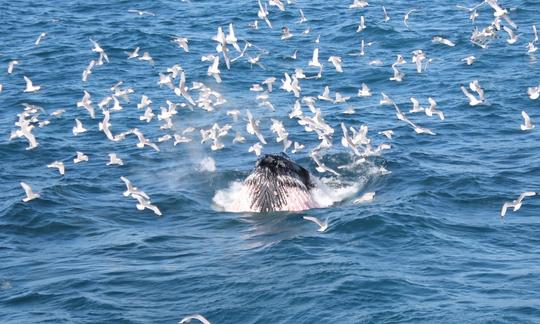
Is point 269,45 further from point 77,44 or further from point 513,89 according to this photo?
point 513,89

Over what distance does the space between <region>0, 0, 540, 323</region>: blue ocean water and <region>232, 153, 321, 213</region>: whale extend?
485 mm

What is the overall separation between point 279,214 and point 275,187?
2.64 feet

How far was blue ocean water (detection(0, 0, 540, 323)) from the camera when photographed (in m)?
26.9

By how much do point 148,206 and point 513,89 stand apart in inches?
824

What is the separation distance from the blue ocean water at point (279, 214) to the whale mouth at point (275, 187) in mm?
468

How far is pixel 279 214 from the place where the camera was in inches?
1331

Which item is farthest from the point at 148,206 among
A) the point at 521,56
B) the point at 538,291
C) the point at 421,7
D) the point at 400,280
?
the point at 421,7

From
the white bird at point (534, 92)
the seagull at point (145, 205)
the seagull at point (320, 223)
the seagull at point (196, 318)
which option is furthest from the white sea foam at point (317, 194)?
the white bird at point (534, 92)

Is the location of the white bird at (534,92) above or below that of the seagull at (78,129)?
below

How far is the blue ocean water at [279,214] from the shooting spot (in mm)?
26906

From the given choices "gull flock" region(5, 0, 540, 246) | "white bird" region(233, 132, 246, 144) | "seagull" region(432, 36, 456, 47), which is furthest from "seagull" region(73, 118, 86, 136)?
"seagull" region(432, 36, 456, 47)

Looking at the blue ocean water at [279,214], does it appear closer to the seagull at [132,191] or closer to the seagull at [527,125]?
the seagull at [527,125]

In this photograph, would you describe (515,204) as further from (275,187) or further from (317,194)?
(275,187)

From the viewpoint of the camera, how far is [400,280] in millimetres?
27547
